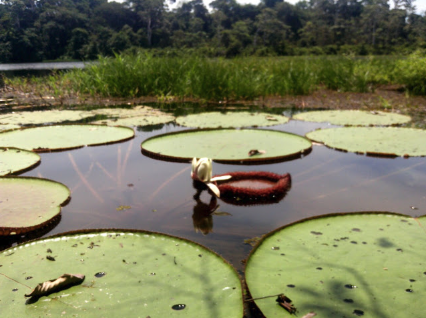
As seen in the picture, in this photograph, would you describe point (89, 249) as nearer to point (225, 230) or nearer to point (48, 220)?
point (48, 220)

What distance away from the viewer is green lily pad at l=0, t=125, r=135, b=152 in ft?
11.9

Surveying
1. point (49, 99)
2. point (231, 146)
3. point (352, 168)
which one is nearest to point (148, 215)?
point (231, 146)

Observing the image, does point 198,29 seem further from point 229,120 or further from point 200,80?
point 229,120

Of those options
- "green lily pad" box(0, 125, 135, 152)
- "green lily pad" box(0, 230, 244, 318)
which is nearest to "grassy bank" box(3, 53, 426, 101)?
"green lily pad" box(0, 125, 135, 152)

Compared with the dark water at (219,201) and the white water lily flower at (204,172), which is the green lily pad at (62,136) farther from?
the white water lily flower at (204,172)

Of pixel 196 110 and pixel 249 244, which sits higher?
pixel 196 110

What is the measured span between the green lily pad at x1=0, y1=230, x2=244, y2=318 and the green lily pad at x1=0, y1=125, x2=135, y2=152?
6.91 feet

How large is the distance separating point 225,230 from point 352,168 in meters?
1.60

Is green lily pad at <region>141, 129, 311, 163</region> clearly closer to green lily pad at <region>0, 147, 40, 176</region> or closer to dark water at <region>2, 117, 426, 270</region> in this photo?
Answer: dark water at <region>2, 117, 426, 270</region>

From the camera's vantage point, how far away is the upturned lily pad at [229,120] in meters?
4.58

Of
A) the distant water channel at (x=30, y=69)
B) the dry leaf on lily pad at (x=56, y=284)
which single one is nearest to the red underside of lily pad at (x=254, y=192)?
the dry leaf on lily pad at (x=56, y=284)

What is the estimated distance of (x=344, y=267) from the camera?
1.49m

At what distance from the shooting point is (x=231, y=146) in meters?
3.48

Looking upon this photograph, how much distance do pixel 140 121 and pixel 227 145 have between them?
189cm
